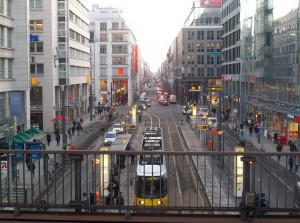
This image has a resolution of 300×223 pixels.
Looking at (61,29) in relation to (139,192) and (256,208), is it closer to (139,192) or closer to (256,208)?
(139,192)

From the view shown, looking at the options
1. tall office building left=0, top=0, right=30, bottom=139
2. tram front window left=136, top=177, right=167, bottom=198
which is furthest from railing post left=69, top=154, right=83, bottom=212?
tall office building left=0, top=0, right=30, bottom=139

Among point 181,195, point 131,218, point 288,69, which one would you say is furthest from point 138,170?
point 288,69

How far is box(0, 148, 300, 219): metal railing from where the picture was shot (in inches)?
286

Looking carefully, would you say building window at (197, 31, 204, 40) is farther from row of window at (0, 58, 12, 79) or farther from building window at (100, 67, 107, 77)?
row of window at (0, 58, 12, 79)

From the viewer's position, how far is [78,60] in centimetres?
6334

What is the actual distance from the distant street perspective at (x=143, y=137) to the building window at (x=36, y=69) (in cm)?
11

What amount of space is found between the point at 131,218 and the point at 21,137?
20950 mm

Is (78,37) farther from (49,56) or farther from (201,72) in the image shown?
(201,72)

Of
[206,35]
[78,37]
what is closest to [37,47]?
[78,37]

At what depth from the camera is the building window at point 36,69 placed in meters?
48.6

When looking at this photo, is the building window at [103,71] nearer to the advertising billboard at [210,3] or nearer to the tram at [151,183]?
the advertising billboard at [210,3]

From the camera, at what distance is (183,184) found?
8773mm

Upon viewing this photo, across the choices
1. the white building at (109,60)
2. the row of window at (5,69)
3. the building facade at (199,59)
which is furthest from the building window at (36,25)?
the building facade at (199,59)

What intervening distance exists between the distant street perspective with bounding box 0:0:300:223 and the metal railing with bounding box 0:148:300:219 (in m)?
0.03
